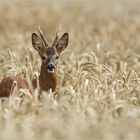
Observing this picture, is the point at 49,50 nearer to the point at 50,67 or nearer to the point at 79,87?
the point at 50,67

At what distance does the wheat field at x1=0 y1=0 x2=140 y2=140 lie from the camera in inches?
362

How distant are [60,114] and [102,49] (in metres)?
7.55

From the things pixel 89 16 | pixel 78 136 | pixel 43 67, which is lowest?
pixel 78 136

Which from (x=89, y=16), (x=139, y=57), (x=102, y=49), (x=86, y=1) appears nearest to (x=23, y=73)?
(x=139, y=57)

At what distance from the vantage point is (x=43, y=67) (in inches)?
494

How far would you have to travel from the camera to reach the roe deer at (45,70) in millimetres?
12055

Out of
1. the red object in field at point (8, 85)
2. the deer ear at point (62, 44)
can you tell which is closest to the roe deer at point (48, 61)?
the deer ear at point (62, 44)

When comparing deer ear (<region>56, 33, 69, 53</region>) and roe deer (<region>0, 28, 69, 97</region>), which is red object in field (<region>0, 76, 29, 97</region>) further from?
deer ear (<region>56, 33, 69, 53</region>)

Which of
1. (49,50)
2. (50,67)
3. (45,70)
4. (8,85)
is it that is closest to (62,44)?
(49,50)

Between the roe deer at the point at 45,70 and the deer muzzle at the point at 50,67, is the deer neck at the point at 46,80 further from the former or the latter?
the deer muzzle at the point at 50,67

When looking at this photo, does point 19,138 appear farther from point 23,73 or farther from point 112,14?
point 112,14

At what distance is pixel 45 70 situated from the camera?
12.5 metres

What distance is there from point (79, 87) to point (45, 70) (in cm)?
60

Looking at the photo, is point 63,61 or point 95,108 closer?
point 95,108
